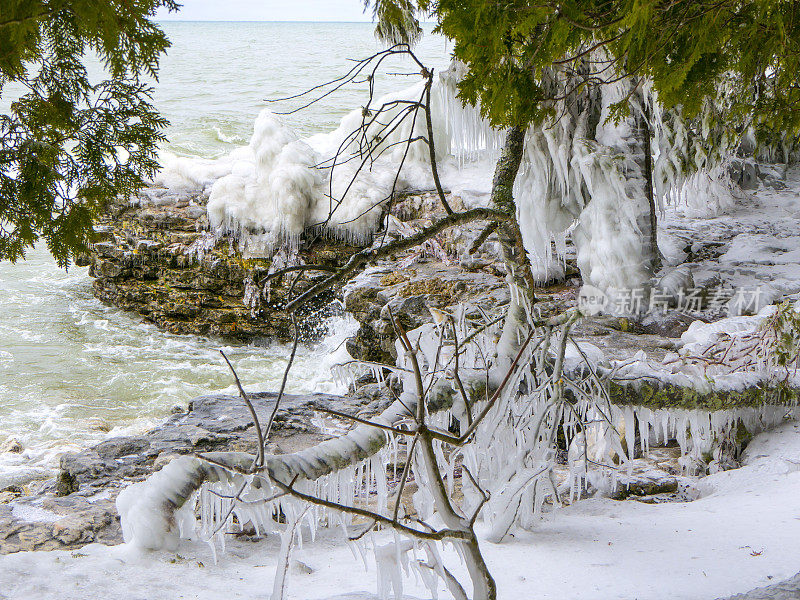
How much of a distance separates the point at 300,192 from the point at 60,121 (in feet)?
24.8

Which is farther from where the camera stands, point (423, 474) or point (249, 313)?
point (249, 313)

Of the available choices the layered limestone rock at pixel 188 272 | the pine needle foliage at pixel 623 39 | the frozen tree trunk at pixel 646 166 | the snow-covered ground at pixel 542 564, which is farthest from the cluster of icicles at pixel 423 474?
the layered limestone rock at pixel 188 272

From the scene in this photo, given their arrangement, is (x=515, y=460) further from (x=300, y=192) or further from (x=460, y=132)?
(x=300, y=192)

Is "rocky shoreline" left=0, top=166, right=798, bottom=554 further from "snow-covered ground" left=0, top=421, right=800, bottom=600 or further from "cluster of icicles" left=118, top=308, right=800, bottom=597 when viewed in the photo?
"snow-covered ground" left=0, top=421, right=800, bottom=600

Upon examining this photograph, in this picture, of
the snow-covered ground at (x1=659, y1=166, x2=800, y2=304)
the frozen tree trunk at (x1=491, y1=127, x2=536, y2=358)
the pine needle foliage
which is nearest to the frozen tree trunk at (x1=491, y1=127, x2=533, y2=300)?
the frozen tree trunk at (x1=491, y1=127, x2=536, y2=358)

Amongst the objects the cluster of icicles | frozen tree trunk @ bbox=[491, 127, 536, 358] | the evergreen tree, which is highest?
the evergreen tree

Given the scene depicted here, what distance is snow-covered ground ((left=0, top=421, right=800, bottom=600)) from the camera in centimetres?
246

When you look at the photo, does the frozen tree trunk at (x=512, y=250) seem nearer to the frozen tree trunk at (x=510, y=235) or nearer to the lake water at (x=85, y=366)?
the frozen tree trunk at (x=510, y=235)

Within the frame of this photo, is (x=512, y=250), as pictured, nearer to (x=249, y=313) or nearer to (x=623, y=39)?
(x=623, y=39)

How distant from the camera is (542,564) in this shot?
2.83m

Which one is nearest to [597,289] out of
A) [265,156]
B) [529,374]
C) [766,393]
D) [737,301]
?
[737,301]

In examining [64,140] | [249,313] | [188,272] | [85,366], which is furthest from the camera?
[188,272]

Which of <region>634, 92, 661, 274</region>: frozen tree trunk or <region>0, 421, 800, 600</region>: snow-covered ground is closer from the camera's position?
<region>0, 421, 800, 600</region>: snow-covered ground

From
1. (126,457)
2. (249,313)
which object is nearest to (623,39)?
(126,457)
